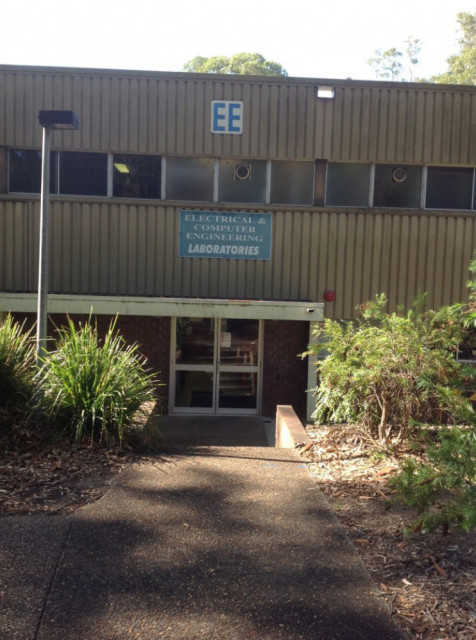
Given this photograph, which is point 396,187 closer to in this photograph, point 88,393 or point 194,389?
point 194,389

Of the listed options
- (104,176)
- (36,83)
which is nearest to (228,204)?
(104,176)

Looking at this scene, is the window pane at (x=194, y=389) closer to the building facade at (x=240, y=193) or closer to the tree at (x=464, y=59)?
the building facade at (x=240, y=193)

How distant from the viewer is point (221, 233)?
40.8 ft

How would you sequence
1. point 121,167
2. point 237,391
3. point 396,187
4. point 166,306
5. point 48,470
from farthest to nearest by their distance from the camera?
1. point 237,391
2. point 396,187
3. point 121,167
4. point 166,306
5. point 48,470

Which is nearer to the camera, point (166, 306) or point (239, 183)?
point (166, 306)

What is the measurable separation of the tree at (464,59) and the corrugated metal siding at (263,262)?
30931 mm

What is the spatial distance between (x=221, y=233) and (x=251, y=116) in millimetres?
2502

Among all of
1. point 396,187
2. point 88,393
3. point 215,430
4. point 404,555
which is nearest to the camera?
point 404,555

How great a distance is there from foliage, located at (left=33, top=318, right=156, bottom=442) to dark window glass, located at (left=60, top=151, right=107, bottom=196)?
20.9ft

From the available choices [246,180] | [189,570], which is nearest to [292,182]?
[246,180]

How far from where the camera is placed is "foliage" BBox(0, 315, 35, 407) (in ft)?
22.0

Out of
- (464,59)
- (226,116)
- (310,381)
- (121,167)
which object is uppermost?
(464,59)

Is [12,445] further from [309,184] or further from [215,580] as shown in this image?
[309,184]

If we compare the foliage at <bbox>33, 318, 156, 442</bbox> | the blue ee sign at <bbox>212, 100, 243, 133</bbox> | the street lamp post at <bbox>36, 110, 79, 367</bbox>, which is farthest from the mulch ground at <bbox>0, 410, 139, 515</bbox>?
the blue ee sign at <bbox>212, 100, 243, 133</bbox>
